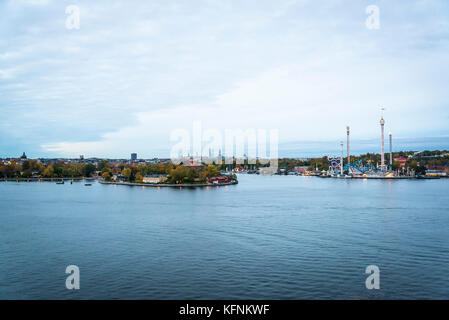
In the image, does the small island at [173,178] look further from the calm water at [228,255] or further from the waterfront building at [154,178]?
the calm water at [228,255]

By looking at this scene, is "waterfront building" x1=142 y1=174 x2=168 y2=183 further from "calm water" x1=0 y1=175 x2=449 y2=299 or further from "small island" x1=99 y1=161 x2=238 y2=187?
"calm water" x1=0 y1=175 x2=449 y2=299

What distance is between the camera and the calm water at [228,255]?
5125 mm

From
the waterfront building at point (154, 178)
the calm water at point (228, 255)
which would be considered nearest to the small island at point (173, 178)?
the waterfront building at point (154, 178)

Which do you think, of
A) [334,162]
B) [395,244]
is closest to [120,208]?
[395,244]

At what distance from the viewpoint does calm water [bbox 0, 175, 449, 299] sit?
16.8ft

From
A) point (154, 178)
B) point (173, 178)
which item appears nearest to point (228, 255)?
point (173, 178)

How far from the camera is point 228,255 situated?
269 inches

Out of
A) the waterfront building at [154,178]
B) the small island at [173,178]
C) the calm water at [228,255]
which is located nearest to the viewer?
the calm water at [228,255]

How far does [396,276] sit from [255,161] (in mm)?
65025

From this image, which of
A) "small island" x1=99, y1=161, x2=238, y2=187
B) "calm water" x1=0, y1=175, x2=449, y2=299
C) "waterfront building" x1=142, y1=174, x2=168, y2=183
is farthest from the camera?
"waterfront building" x1=142, y1=174, x2=168, y2=183

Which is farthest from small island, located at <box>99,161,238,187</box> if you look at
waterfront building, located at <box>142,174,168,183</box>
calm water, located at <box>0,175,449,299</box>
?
calm water, located at <box>0,175,449,299</box>

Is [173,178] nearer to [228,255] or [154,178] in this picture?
[154,178]

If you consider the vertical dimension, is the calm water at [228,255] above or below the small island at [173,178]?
below
